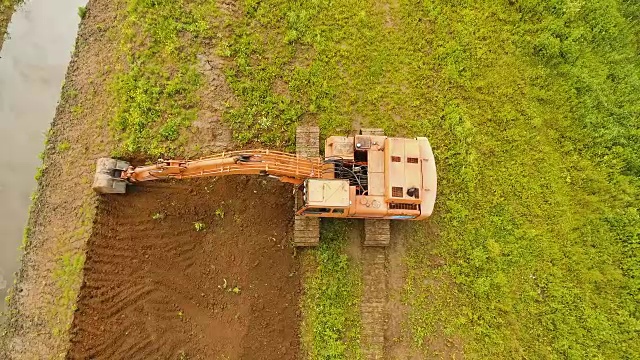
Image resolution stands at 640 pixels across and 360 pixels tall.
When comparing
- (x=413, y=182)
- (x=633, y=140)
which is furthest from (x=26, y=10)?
(x=633, y=140)

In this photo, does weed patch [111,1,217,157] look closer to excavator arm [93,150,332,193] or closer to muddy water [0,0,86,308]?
excavator arm [93,150,332,193]

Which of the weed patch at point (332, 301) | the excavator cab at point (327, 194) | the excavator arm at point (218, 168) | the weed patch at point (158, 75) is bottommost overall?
the weed patch at point (332, 301)

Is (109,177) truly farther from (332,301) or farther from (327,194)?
(332,301)

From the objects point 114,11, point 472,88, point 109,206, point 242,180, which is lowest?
point 109,206

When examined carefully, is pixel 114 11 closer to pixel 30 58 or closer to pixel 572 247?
pixel 30 58

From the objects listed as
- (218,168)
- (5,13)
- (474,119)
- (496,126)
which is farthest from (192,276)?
(5,13)

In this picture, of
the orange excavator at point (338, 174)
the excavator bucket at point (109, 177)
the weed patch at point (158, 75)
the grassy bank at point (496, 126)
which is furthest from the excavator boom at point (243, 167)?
the grassy bank at point (496, 126)

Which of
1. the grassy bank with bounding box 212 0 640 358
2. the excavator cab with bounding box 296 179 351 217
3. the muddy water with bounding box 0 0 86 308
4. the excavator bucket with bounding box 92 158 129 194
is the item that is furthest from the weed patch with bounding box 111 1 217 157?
the excavator cab with bounding box 296 179 351 217

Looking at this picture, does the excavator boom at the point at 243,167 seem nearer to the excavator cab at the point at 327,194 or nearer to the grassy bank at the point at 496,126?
the excavator cab at the point at 327,194
